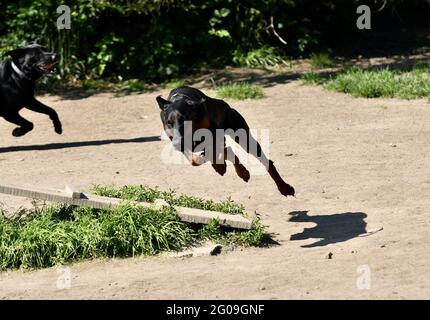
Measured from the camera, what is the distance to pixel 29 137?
10633 millimetres

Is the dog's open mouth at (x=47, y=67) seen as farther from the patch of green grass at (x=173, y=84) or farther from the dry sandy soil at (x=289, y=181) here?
the patch of green grass at (x=173, y=84)

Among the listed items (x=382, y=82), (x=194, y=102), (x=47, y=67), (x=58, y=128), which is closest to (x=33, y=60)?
(x=47, y=67)

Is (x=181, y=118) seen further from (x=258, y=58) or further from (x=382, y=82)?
(x=258, y=58)

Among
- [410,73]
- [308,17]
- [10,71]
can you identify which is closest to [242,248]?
[10,71]

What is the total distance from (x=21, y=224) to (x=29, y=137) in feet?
12.8

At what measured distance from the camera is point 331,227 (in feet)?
22.5

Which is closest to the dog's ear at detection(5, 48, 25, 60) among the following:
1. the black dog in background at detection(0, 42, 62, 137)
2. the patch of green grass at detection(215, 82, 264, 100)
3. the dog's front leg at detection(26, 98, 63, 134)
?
the black dog in background at detection(0, 42, 62, 137)

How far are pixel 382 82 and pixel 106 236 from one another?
596 centimetres

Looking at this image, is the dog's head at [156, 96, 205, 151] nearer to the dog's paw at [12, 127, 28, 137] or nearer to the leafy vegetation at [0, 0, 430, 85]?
the dog's paw at [12, 127, 28, 137]

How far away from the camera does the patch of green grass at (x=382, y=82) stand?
36.7ft

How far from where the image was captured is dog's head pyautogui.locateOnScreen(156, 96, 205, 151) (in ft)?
20.4

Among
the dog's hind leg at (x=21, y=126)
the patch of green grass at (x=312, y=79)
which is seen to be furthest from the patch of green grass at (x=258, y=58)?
the dog's hind leg at (x=21, y=126)

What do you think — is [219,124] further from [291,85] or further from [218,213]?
[291,85]

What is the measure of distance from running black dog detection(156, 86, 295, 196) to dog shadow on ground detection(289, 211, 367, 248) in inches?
14.4
